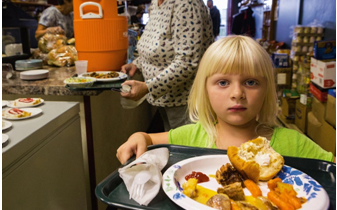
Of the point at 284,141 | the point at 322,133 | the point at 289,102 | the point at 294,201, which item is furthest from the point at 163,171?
the point at 289,102

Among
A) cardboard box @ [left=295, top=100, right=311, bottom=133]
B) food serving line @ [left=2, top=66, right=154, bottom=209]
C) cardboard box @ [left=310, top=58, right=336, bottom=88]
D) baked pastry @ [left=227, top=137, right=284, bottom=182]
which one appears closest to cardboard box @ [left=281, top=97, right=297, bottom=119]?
cardboard box @ [left=295, top=100, right=311, bottom=133]

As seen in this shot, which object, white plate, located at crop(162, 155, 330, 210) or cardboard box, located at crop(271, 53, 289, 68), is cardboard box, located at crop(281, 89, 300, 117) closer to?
cardboard box, located at crop(271, 53, 289, 68)

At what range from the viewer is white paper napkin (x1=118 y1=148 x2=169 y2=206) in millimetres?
567

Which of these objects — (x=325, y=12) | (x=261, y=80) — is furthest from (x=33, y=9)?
(x=261, y=80)

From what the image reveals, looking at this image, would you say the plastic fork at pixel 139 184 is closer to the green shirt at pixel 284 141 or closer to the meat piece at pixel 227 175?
the meat piece at pixel 227 175

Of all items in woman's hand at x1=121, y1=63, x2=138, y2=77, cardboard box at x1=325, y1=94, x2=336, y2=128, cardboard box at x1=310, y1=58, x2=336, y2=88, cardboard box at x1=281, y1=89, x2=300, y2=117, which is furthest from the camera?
cardboard box at x1=281, y1=89, x2=300, y2=117

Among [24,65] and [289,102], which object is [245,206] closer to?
[24,65]

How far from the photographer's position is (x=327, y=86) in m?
2.71

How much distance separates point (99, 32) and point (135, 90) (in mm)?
538

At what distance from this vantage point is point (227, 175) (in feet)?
2.23

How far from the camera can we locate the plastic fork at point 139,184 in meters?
0.57

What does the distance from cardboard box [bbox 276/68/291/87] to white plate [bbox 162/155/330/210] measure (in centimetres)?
325

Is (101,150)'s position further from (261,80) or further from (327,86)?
(327,86)

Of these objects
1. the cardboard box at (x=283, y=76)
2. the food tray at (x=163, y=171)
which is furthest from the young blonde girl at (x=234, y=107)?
the cardboard box at (x=283, y=76)
